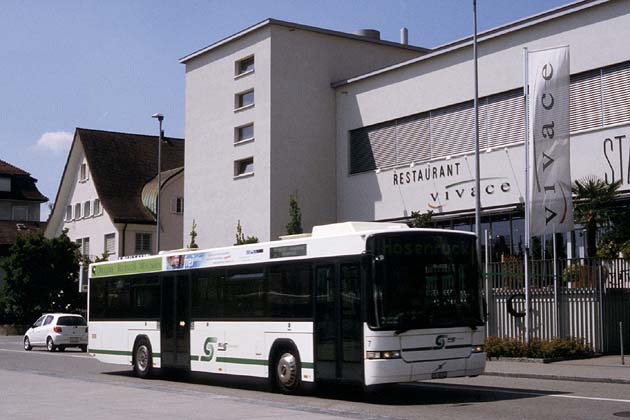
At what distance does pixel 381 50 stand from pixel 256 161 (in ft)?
28.1

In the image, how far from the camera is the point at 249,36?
4516 centimetres

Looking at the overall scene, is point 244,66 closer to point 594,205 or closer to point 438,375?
point 594,205

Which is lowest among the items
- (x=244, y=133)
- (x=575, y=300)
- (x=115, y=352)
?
(x=115, y=352)

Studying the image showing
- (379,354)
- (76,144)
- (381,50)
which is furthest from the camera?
(76,144)

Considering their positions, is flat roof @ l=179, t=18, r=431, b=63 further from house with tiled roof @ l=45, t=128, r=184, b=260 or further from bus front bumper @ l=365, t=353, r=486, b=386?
bus front bumper @ l=365, t=353, r=486, b=386

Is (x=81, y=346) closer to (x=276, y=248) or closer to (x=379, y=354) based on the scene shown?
A: (x=276, y=248)

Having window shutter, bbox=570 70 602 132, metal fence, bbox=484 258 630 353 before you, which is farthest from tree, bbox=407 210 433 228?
metal fence, bbox=484 258 630 353

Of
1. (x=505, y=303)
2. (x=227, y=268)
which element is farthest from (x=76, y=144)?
(x=227, y=268)

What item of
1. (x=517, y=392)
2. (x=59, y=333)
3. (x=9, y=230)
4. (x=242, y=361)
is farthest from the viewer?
(x=9, y=230)

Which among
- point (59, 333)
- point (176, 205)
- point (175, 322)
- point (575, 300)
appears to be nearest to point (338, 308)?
point (175, 322)

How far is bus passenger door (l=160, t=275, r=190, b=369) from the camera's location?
21406mm

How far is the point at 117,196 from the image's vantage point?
223 feet

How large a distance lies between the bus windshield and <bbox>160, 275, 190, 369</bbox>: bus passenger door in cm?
669

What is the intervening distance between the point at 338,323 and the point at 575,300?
12798 mm
